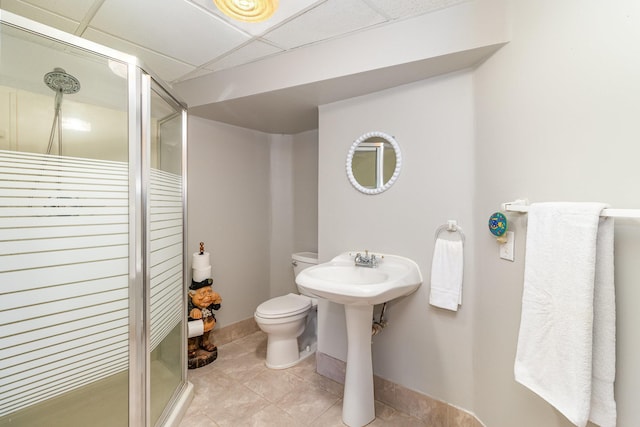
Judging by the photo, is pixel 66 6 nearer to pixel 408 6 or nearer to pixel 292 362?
pixel 408 6

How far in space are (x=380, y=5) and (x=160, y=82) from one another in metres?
1.16

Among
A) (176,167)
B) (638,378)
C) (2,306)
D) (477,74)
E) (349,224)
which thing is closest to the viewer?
(638,378)

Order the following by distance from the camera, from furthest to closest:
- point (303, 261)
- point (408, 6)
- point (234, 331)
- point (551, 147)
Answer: point (234, 331) < point (303, 261) < point (408, 6) < point (551, 147)

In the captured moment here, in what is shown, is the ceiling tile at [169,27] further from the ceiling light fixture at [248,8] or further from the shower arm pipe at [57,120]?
the shower arm pipe at [57,120]

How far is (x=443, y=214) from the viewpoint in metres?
1.53

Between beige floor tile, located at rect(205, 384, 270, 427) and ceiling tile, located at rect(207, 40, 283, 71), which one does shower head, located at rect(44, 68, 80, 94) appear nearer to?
ceiling tile, located at rect(207, 40, 283, 71)

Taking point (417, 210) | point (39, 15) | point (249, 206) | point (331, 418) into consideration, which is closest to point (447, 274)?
point (417, 210)

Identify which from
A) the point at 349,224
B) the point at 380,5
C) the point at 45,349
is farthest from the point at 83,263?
the point at 380,5

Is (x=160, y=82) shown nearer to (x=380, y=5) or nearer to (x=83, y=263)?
(x=83, y=263)

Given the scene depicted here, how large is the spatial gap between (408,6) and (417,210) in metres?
1.02

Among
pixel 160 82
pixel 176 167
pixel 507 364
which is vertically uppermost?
pixel 160 82

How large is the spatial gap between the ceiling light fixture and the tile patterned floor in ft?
6.90

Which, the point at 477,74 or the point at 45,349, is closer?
the point at 45,349

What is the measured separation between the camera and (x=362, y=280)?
64.9 inches
